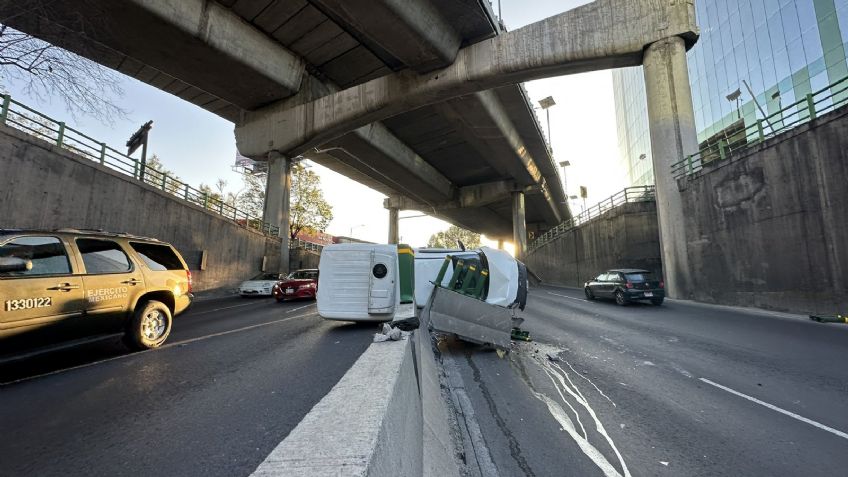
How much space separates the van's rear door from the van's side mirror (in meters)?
5.42

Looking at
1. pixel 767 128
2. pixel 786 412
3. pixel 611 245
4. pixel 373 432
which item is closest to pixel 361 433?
pixel 373 432

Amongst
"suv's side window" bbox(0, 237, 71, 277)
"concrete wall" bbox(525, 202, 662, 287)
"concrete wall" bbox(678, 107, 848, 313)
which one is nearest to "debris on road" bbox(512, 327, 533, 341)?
"suv's side window" bbox(0, 237, 71, 277)

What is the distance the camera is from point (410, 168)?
117 feet

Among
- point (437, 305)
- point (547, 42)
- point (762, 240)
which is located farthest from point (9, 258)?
point (547, 42)

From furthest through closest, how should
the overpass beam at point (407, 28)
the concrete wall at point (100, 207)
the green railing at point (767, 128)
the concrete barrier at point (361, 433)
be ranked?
the overpass beam at point (407, 28)
the concrete wall at point (100, 207)
the green railing at point (767, 128)
the concrete barrier at point (361, 433)

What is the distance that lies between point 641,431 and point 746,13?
137ft

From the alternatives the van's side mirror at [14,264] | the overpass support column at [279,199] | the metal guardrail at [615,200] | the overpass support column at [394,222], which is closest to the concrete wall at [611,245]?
the metal guardrail at [615,200]

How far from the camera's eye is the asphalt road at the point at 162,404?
282 cm

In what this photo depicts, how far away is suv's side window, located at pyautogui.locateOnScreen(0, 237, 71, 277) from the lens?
15.9 ft


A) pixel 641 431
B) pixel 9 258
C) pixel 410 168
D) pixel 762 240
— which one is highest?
pixel 410 168

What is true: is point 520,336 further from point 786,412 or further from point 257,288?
point 257,288

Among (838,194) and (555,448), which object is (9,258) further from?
(838,194)

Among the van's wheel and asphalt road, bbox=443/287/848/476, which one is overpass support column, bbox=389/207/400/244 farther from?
the van's wheel

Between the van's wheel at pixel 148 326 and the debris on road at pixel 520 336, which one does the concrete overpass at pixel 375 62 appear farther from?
the debris on road at pixel 520 336
